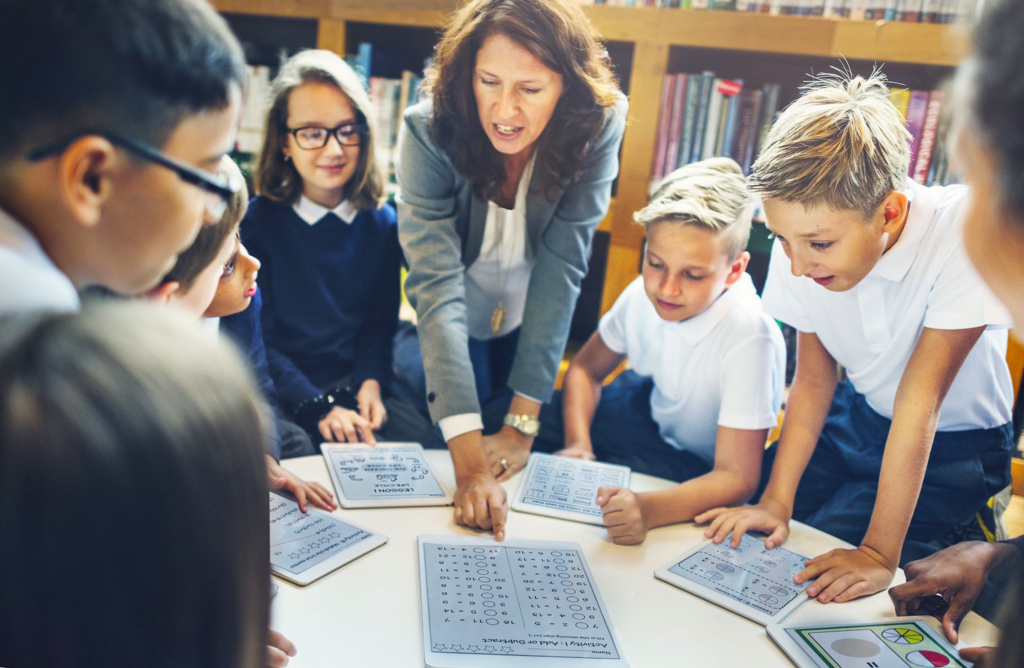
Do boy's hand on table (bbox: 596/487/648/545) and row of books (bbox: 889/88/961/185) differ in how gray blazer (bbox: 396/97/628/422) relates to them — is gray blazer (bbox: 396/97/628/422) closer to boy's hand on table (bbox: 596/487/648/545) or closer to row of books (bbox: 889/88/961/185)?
boy's hand on table (bbox: 596/487/648/545)

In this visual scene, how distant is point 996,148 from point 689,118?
159 cm

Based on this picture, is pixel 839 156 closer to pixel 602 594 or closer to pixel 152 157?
pixel 602 594

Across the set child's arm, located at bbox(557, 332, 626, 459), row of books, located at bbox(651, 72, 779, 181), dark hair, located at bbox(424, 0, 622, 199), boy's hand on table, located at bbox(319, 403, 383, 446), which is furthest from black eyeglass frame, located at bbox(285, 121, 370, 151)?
row of books, located at bbox(651, 72, 779, 181)

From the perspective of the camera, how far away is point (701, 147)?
2.06 metres

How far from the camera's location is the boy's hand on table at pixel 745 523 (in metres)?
1.12

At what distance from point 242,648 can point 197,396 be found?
0.16 metres

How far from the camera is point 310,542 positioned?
99 centimetres

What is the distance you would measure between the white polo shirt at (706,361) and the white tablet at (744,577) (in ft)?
0.93

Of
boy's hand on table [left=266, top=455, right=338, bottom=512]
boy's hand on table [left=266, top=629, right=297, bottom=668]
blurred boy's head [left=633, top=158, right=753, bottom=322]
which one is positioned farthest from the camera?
blurred boy's head [left=633, top=158, right=753, bottom=322]

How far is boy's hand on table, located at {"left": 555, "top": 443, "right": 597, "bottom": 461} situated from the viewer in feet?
4.77

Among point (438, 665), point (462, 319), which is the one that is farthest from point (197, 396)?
point (462, 319)

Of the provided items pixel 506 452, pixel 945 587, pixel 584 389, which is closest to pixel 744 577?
pixel 945 587

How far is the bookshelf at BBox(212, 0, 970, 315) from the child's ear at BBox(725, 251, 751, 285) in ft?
1.89

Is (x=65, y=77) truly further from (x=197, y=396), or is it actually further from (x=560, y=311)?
(x=560, y=311)
